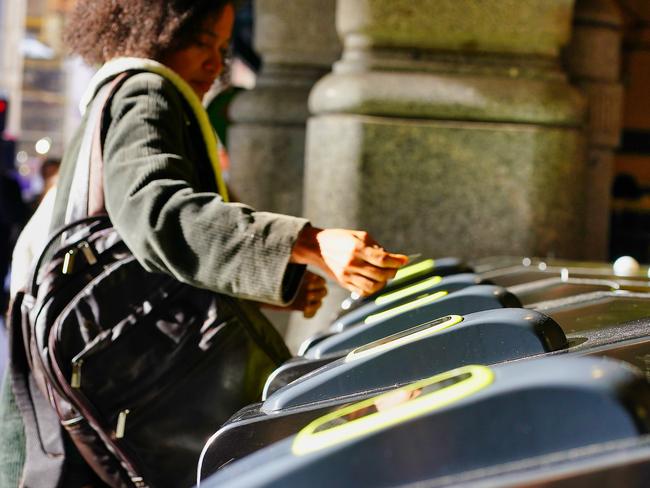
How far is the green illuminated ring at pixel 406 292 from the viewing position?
2076mm

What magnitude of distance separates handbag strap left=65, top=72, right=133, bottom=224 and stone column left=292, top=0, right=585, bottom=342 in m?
1.98

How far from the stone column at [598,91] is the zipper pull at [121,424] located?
3.00 meters

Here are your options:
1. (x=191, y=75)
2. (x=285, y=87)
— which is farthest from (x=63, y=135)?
(x=191, y=75)

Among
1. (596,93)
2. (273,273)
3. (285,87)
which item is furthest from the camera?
(285,87)

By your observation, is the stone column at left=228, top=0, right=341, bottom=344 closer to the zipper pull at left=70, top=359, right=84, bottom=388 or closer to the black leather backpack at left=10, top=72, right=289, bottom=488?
the black leather backpack at left=10, top=72, right=289, bottom=488

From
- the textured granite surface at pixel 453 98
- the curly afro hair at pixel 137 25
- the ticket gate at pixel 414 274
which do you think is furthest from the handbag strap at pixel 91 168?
the textured granite surface at pixel 453 98

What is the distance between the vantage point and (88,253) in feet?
5.57

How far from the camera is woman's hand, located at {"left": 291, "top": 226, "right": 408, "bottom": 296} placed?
4.58ft

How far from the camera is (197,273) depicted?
4.93ft

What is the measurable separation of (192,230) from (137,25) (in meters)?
0.64

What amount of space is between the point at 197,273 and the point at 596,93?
3.41m

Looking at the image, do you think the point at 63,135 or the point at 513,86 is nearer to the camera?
the point at 513,86

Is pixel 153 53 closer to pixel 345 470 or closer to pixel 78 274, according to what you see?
pixel 78 274

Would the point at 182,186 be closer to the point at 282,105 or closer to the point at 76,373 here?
the point at 76,373
